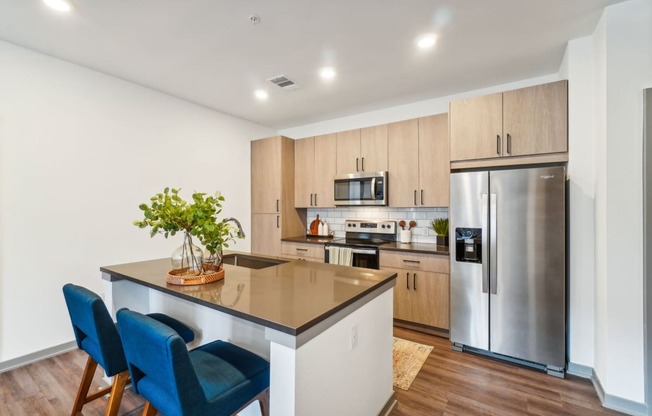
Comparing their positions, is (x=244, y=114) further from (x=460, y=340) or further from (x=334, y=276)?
(x=460, y=340)

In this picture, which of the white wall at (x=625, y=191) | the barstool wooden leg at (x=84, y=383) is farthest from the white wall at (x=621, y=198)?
the barstool wooden leg at (x=84, y=383)

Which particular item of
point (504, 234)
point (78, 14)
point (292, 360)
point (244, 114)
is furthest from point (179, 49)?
point (504, 234)

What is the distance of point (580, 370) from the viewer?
2428mm

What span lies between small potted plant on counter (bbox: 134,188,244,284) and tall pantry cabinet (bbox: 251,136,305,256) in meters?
2.51

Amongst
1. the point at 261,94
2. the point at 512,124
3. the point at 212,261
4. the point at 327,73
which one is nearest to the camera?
the point at 212,261

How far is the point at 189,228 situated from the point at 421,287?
2442mm

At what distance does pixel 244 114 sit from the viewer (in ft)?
14.3

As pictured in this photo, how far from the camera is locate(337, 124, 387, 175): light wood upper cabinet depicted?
379cm

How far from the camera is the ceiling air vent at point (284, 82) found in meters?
3.11

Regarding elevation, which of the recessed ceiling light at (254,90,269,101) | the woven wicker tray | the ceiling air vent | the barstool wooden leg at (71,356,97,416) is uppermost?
the recessed ceiling light at (254,90,269,101)

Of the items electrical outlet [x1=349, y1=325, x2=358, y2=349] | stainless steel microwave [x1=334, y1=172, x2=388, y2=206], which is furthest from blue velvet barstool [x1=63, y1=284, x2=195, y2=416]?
stainless steel microwave [x1=334, y1=172, x2=388, y2=206]

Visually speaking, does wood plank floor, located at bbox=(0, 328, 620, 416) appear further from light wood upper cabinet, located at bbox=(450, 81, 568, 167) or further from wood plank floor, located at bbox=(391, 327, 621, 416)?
light wood upper cabinet, located at bbox=(450, 81, 568, 167)

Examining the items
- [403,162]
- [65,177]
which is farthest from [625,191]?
[65,177]

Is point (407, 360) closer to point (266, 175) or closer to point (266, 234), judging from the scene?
point (266, 234)
